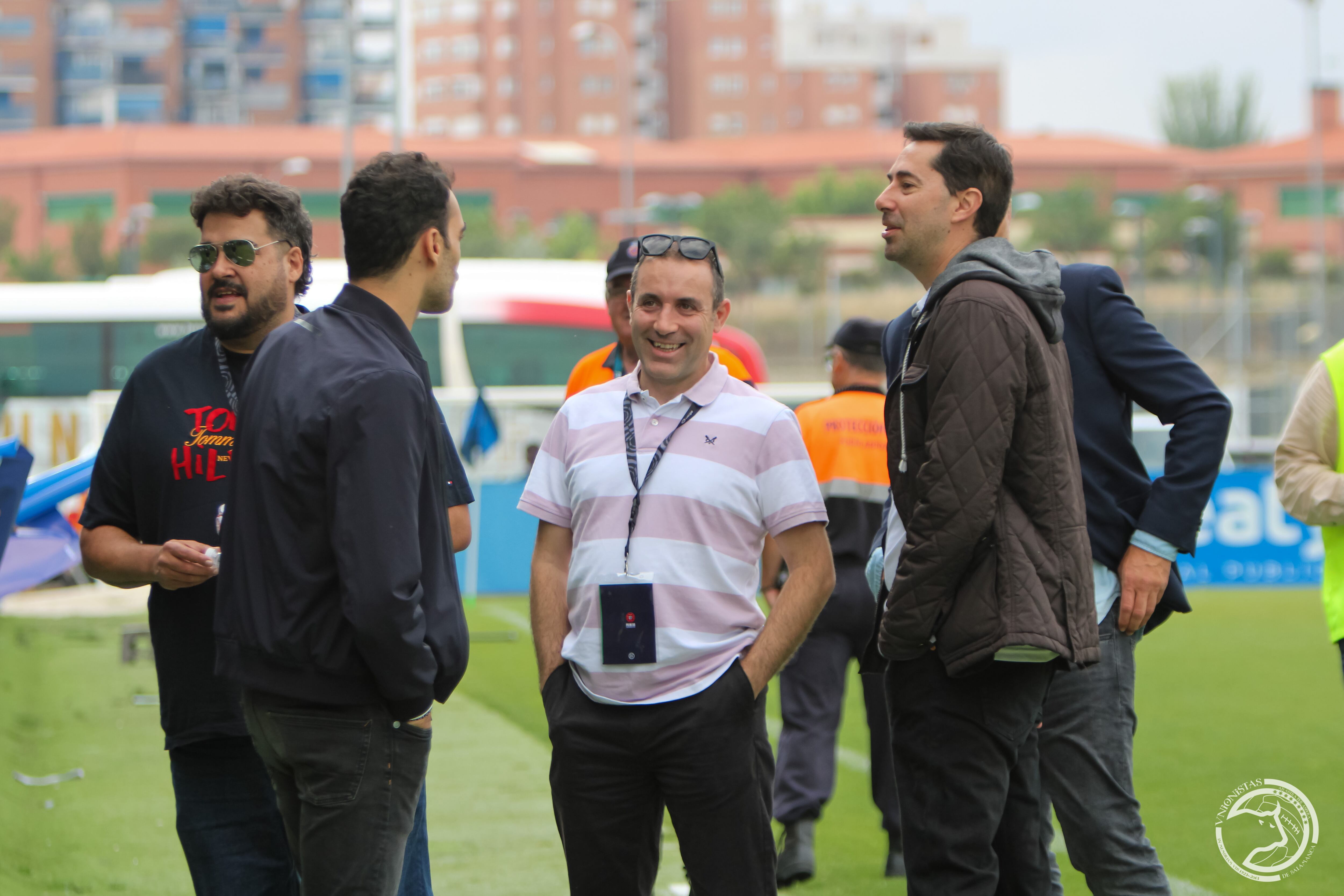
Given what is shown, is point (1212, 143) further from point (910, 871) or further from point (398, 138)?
point (910, 871)

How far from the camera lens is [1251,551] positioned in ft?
56.4

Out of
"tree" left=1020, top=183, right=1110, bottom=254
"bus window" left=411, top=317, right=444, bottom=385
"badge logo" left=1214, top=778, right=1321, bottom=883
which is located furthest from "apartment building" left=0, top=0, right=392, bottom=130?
"badge logo" left=1214, top=778, right=1321, bottom=883

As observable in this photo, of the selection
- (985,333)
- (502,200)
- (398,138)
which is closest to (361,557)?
(985,333)

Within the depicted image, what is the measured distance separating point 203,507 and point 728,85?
11314 centimetres

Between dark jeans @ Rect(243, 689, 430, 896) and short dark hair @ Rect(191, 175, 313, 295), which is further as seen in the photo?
short dark hair @ Rect(191, 175, 313, 295)

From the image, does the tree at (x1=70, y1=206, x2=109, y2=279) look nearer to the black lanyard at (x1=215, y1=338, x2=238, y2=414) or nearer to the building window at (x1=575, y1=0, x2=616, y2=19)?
the building window at (x1=575, y1=0, x2=616, y2=19)

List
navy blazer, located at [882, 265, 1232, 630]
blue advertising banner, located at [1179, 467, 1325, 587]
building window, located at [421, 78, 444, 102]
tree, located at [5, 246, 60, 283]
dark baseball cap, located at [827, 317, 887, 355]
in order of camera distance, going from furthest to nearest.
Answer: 1. building window, located at [421, 78, 444, 102]
2. tree, located at [5, 246, 60, 283]
3. blue advertising banner, located at [1179, 467, 1325, 587]
4. dark baseball cap, located at [827, 317, 887, 355]
5. navy blazer, located at [882, 265, 1232, 630]

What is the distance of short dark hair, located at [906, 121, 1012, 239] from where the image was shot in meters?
3.37

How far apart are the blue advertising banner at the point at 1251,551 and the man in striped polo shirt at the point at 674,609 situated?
14895mm

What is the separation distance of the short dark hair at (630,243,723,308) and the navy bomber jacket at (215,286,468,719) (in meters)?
0.58

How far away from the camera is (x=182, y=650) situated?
3.47 metres

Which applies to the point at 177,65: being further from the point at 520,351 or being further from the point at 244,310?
the point at 244,310

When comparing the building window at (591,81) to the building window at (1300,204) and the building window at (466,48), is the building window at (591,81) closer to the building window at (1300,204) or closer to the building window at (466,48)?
the building window at (466,48)

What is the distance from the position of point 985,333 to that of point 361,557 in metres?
1.32
